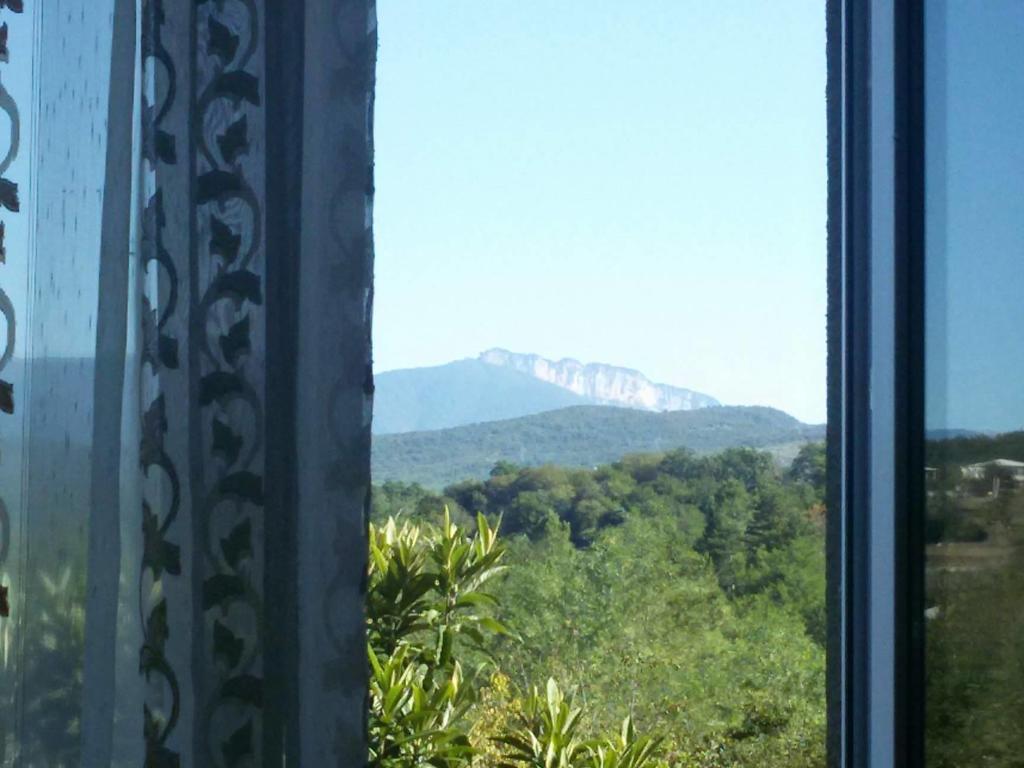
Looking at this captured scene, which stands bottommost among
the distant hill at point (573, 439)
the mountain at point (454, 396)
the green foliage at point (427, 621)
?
the green foliage at point (427, 621)

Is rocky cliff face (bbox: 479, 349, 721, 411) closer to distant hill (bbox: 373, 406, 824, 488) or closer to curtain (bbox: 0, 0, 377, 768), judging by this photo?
distant hill (bbox: 373, 406, 824, 488)

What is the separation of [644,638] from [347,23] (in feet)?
2.65

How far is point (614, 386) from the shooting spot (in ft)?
4.69

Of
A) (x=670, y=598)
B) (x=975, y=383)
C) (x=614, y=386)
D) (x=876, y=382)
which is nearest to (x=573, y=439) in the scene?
(x=614, y=386)

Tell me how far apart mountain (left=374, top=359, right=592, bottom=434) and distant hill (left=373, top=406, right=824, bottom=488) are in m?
0.02

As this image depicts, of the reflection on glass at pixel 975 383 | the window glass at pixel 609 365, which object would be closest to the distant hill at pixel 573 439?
the window glass at pixel 609 365

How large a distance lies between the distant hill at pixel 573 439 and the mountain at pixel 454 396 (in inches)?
0.6

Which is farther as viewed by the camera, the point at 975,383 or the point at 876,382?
the point at 876,382

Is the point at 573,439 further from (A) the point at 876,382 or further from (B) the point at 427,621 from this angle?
(A) the point at 876,382

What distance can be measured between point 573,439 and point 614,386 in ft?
0.29

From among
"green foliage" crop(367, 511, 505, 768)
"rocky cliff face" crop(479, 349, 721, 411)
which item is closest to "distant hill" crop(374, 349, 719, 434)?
"rocky cliff face" crop(479, 349, 721, 411)

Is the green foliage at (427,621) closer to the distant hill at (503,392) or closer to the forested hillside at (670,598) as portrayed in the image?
the forested hillside at (670,598)

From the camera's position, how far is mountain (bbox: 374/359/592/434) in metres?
1.46

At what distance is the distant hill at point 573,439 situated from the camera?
4.40 ft
